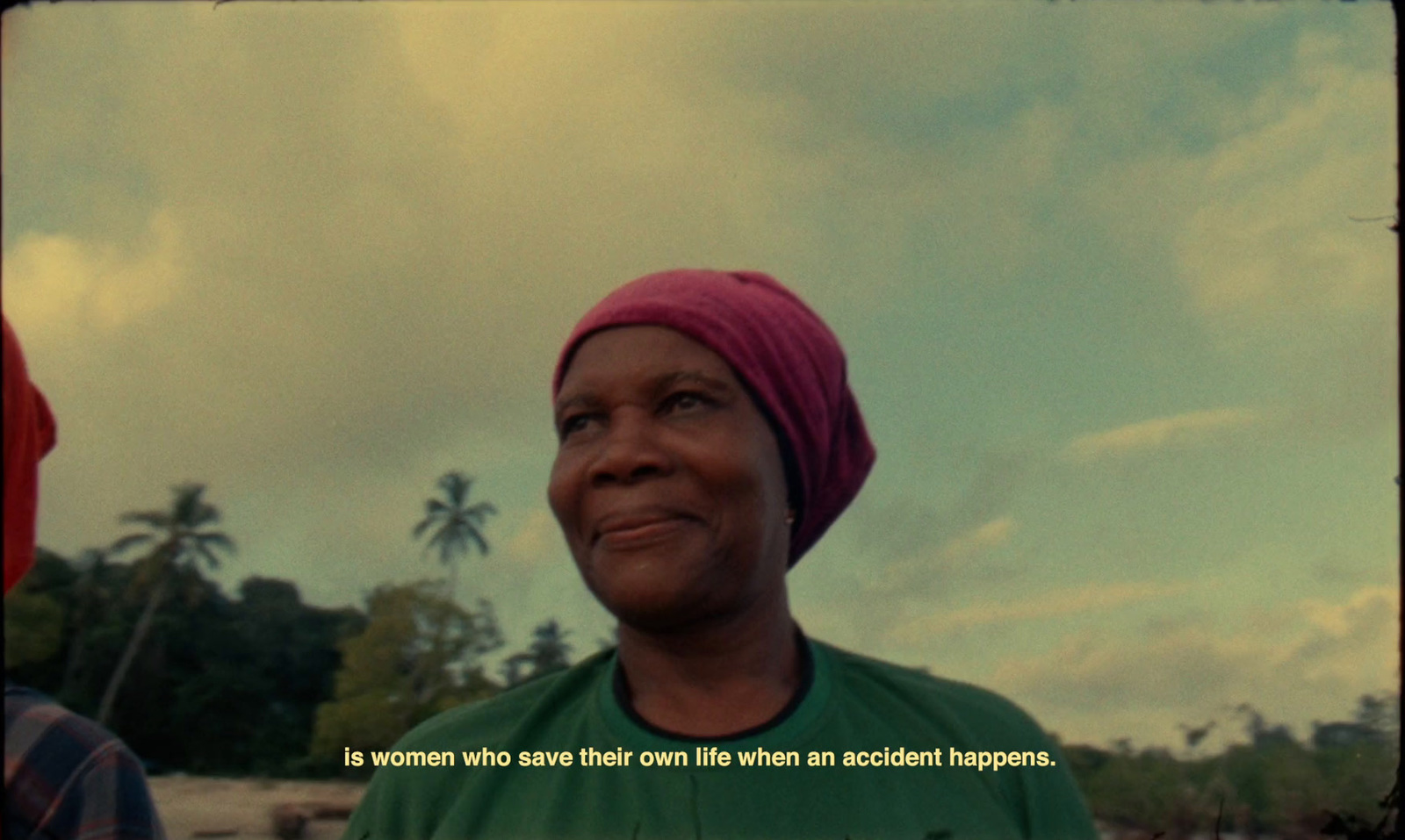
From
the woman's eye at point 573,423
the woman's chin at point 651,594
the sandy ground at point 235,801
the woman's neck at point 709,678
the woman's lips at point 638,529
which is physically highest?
the woman's eye at point 573,423

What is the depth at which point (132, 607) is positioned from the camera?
11.3 feet

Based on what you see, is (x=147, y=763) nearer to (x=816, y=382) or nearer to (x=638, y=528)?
(x=638, y=528)

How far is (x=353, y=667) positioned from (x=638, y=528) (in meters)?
0.87

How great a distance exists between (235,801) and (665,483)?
1043mm

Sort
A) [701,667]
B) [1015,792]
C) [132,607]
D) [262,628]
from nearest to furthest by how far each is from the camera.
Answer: [1015,792] < [701,667] < [262,628] < [132,607]

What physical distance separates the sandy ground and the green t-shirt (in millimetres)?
168

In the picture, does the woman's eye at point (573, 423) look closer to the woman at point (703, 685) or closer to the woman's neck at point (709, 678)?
the woman at point (703, 685)

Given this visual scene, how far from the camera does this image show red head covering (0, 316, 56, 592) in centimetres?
229

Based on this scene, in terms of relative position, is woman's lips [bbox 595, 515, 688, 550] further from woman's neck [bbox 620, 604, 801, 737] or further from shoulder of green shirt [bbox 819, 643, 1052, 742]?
shoulder of green shirt [bbox 819, 643, 1052, 742]

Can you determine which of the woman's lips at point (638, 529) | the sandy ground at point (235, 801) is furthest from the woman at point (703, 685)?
the sandy ground at point (235, 801)

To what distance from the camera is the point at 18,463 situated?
2.32m

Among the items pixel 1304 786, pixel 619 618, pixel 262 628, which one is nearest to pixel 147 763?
pixel 262 628

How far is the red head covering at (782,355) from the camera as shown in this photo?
2385 mm

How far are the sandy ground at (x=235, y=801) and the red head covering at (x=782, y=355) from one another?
0.81 metres
